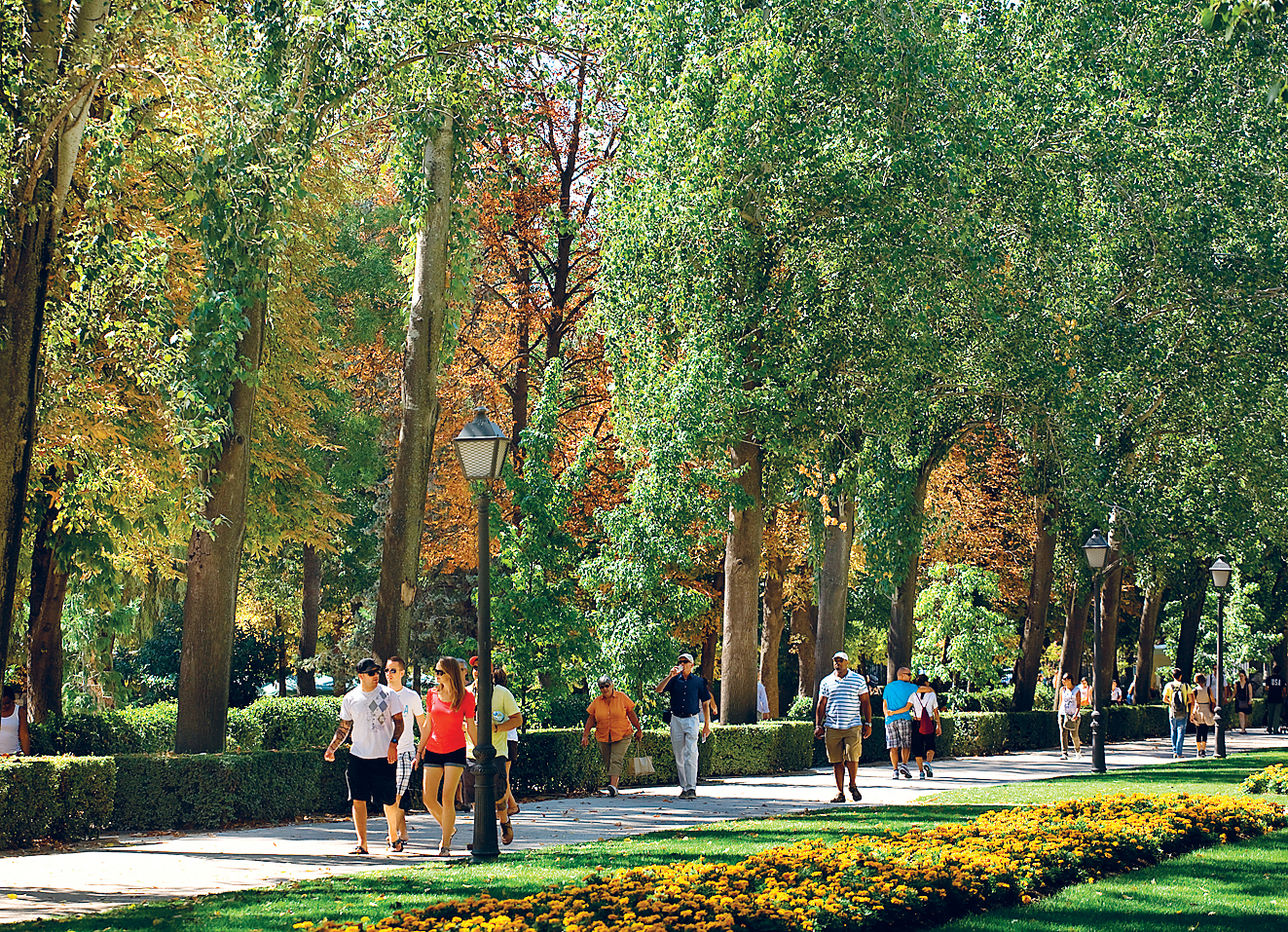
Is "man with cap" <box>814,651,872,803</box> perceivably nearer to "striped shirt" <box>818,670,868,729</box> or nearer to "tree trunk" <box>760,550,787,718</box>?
"striped shirt" <box>818,670,868,729</box>

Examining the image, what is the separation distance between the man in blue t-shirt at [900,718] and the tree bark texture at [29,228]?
16134mm

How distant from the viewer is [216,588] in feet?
54.6

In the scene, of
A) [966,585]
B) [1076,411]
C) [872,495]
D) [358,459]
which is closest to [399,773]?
[872,495]

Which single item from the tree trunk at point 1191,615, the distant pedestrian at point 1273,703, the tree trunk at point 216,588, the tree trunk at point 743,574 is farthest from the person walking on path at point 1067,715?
the tree trunk at point 216,588

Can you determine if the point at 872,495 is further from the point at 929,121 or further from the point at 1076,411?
the point at 929,121

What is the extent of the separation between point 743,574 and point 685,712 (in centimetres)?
556

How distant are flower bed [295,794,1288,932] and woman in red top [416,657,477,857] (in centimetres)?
321

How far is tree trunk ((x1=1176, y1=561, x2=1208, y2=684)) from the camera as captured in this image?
4606 centimetres

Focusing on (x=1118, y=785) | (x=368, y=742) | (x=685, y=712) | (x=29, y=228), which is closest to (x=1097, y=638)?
(x=1118, y=785)

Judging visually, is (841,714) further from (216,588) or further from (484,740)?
(216,588)

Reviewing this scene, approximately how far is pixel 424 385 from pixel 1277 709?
37170mm

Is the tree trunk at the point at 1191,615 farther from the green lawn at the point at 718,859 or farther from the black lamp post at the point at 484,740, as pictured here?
the black lamp post at the point at 484,740

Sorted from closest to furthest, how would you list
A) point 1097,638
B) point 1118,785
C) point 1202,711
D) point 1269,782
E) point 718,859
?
point 718,859, point 1269,782, point 1118,785, point 1097,638, point 1202,711

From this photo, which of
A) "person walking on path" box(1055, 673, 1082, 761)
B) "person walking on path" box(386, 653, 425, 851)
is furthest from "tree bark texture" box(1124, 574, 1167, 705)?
"person walking on path" box(386, 653, 425, 851)
